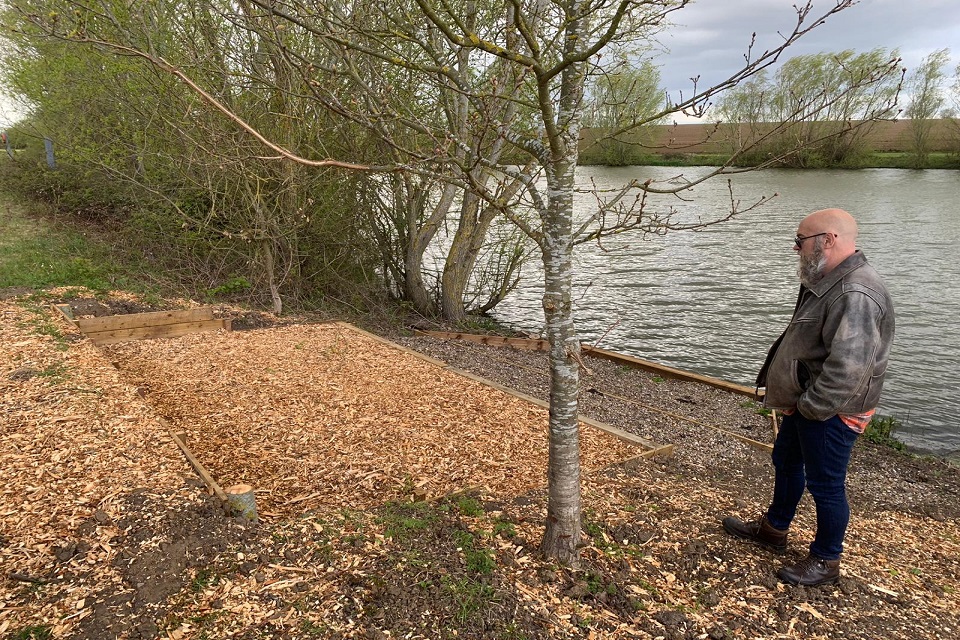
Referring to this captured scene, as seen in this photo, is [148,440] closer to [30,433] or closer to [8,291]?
[30,433]

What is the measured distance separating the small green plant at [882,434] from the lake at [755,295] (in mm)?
505

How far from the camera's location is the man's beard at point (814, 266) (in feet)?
9.83

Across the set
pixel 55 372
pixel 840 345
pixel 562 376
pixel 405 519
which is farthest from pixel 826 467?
pixel 55 372

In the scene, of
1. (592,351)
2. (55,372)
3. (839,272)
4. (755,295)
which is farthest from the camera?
(755,295)

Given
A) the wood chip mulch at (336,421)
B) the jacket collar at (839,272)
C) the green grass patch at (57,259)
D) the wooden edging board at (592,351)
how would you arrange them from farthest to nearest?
1. the green grass patch at (57,259)
2. the wooden edging board at (592,351)
3. the wood chip mulch at (336,421)
4. the jacket collar at (839,272)

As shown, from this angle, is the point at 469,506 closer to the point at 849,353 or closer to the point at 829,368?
the point at 829,368

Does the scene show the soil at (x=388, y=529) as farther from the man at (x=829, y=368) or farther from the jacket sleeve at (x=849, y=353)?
the jacket sleeve at (x=849, y=353)

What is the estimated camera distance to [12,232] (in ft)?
39.2

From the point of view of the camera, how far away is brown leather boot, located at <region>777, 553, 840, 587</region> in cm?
307

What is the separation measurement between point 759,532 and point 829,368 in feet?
3.86

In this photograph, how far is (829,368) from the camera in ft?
9.21

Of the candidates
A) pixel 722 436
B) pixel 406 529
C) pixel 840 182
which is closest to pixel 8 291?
pixel 406 529

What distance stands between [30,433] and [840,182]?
3364 centimetres

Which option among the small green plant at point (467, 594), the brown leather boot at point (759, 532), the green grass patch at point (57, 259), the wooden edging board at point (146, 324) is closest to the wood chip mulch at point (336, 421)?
the wooden edging board at point (146, 324)
